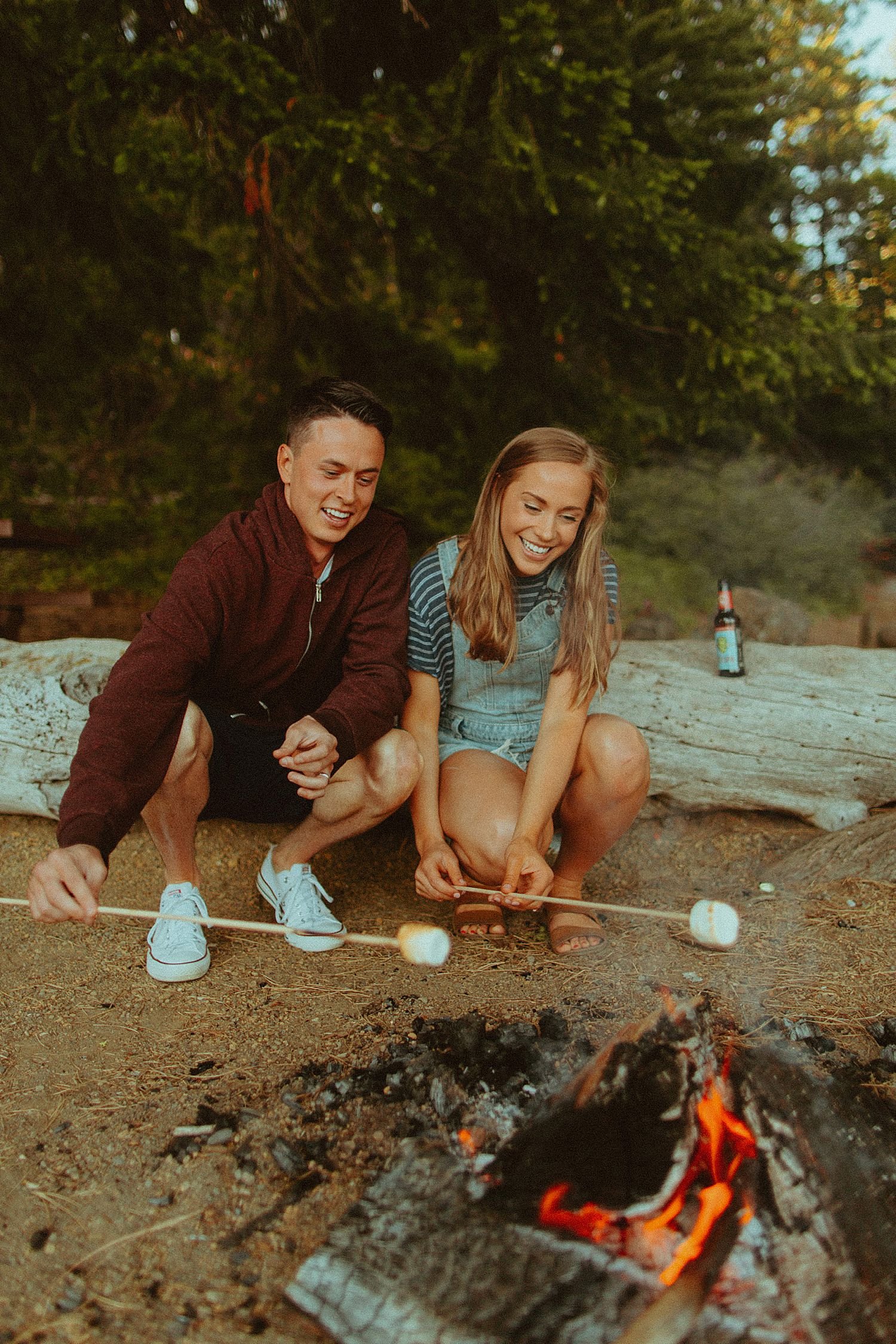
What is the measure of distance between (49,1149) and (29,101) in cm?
498

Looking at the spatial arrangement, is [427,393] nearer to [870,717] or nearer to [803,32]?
[870,717]

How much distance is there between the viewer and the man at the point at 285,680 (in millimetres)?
2668

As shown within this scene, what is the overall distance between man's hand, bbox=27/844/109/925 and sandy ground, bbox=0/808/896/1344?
0.49 metres

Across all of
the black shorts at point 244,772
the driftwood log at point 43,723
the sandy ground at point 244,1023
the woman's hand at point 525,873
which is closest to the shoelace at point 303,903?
the sandy ground at point 244,1023

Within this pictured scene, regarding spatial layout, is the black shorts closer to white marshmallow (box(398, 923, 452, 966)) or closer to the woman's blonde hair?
the woman's blonde hair

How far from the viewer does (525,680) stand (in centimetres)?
331

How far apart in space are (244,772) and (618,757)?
4.40 feet

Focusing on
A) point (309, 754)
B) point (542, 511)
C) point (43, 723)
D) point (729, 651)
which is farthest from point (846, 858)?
point (43, 723)

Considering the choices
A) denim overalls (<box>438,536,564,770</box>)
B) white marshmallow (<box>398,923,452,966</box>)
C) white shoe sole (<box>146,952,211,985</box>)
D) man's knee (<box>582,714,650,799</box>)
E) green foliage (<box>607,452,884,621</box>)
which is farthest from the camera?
→ green foliage (<box>607,452,884,621</box>)

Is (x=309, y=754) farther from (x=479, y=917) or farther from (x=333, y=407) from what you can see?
→ (x=333, y=407)

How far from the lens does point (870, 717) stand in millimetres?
4078

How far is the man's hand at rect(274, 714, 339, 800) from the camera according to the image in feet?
8.57

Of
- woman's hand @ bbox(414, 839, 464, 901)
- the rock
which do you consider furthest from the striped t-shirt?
the rock

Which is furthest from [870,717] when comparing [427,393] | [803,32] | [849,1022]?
[803,32]
